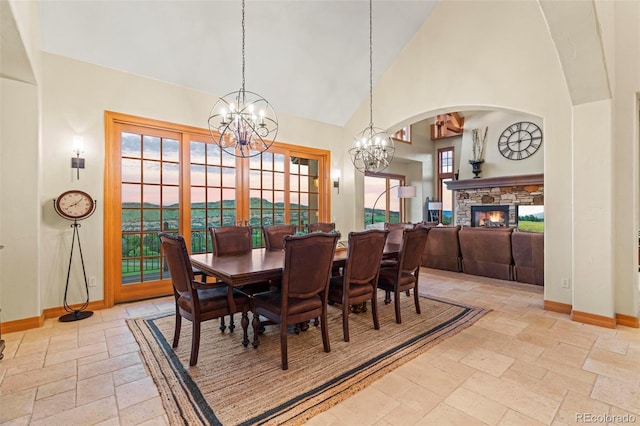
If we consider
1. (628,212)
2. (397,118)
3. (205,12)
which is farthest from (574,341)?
(205,12)

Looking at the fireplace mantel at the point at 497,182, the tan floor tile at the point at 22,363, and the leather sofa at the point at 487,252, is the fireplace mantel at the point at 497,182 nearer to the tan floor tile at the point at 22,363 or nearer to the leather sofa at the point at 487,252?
the leather sofa at the point at 487,252

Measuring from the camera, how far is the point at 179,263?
7.76 ft

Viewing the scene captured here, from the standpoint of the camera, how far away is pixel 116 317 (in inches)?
135

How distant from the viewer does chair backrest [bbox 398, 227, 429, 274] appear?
3.17 meters

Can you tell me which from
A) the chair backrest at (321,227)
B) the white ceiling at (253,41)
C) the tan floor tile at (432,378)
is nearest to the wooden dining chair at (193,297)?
the tan floor tile at (432,378)

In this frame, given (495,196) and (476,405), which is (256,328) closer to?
(476,405)

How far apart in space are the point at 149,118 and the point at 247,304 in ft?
9.81

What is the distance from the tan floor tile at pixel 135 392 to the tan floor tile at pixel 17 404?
0.47 metres

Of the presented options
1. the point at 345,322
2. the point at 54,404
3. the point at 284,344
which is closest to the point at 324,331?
the point at 345,322

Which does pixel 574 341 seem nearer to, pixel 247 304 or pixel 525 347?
pixel 525 347

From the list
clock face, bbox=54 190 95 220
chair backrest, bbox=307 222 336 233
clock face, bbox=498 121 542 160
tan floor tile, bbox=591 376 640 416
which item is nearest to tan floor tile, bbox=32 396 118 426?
clock face, bbox=54 190 95 220

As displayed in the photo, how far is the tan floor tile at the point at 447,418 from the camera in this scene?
1731 mm

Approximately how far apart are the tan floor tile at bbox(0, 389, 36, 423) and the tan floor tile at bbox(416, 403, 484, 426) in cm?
237

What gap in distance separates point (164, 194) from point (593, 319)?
535cm
